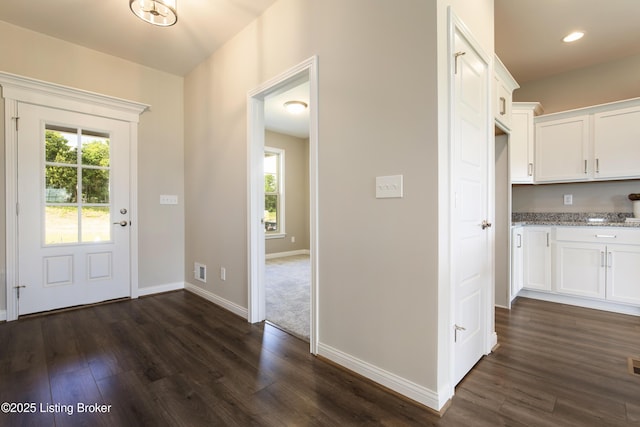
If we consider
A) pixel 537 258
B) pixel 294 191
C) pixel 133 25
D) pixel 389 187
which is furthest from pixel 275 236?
pixel 389 187

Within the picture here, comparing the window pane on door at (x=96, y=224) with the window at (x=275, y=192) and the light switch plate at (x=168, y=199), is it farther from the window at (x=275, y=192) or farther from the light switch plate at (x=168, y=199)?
the window at (x=275, y=192)

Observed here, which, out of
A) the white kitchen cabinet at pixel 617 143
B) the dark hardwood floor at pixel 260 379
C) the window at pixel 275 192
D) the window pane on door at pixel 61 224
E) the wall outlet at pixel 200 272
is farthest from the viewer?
the window at pixel 275 192

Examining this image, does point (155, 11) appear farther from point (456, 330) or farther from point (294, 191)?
point (294, 191)

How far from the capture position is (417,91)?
156 centimetres

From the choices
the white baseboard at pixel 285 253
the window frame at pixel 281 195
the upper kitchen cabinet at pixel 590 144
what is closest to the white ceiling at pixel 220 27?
the upper kitchen cabinet at pixel 590 144

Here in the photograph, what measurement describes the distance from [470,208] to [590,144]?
278 centimetres

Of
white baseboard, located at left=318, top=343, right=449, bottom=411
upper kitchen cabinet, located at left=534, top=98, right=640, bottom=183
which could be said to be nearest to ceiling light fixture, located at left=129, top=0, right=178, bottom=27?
white baseboard, located at left=318, top=343, right=449, bottom=411

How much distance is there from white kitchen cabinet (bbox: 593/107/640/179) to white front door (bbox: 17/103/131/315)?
5.52 meters

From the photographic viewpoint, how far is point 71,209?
3.08 metres

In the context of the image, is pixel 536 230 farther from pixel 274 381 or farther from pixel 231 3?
pixel 231 3

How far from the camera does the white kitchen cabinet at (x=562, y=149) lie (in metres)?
3.43

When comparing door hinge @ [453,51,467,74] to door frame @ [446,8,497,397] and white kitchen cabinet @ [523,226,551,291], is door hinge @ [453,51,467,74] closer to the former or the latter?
door frame @ [446,8,497,397]

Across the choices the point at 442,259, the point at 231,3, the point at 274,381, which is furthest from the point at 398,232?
the point at 231,3

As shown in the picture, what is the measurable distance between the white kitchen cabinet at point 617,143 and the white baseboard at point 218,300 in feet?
14.0
